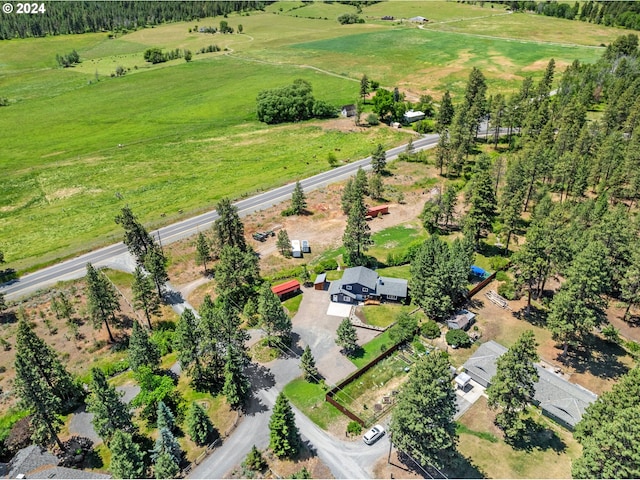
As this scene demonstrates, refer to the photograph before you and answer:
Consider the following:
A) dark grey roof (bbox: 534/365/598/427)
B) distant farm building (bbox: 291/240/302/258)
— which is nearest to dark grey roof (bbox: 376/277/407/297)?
distant farm building (bbox: 291/240/302/258)

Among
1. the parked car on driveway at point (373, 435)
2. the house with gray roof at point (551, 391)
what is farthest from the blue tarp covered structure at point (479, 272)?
the parked car on driveway at point (373, 435)

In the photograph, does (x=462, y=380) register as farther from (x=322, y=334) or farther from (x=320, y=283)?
(x=320, y=283)

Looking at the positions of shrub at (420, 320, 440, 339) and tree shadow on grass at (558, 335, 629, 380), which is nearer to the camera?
tree shadow on grass at (558, 335, 629, 380)

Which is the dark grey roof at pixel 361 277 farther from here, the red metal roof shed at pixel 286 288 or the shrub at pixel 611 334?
the shrub at pixel 611 334

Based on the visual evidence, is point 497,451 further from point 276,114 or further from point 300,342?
point 276,114

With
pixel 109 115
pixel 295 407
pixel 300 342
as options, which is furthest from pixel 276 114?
pixel 295 407

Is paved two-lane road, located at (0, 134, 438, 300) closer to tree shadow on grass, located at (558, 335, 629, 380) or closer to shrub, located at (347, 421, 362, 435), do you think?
shrub, located at (347, 421, 362, 435)

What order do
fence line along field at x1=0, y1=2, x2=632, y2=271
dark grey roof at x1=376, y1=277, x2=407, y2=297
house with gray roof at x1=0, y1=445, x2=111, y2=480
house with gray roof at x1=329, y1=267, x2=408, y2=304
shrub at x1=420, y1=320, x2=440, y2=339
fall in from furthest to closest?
fence line along field at x1=0, y1=2, x2=632, y2=271, house with gray roof at x1=329, y1=267, x2=408, y2=304, dark grey roof at x1=376, y1=277, x2=407, y2=297, shrub at x1=420, y1=320, x2=440, y2=339, house with gray roof at x1=0, y1=445, x2=111, y2=480
